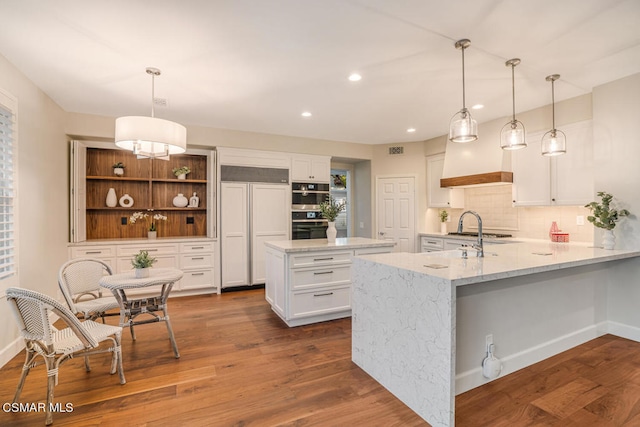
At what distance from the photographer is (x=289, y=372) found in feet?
7.98

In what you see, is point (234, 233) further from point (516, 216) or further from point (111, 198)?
point (516, 216)

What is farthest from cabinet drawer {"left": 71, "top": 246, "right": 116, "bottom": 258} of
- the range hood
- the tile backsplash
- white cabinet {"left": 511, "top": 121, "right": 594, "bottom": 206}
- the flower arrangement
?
white cabinet {"left": 511, "top": 121, "right": 594, "bottom": 206}

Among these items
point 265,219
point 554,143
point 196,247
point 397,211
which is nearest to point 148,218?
point 196,247

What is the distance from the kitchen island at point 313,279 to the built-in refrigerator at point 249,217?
1.44 meters

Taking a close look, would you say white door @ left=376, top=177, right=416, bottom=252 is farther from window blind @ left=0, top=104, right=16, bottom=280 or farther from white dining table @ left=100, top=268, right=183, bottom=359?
window blind @ left=0, top=104, right=16, bottom=280

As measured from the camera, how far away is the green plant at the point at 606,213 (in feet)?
9.75

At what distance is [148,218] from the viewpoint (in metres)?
4.99

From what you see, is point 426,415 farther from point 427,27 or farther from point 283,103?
point 283,103

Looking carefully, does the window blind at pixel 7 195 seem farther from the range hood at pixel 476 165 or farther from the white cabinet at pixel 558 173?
the white cabinet at pixel 558 173

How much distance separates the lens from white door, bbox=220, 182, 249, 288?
4.90m

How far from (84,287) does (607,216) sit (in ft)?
17.2

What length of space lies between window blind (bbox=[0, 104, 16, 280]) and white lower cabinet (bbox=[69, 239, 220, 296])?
1.54 meters

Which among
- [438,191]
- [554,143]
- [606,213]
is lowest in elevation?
[606,213]

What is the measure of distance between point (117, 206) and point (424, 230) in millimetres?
5272
